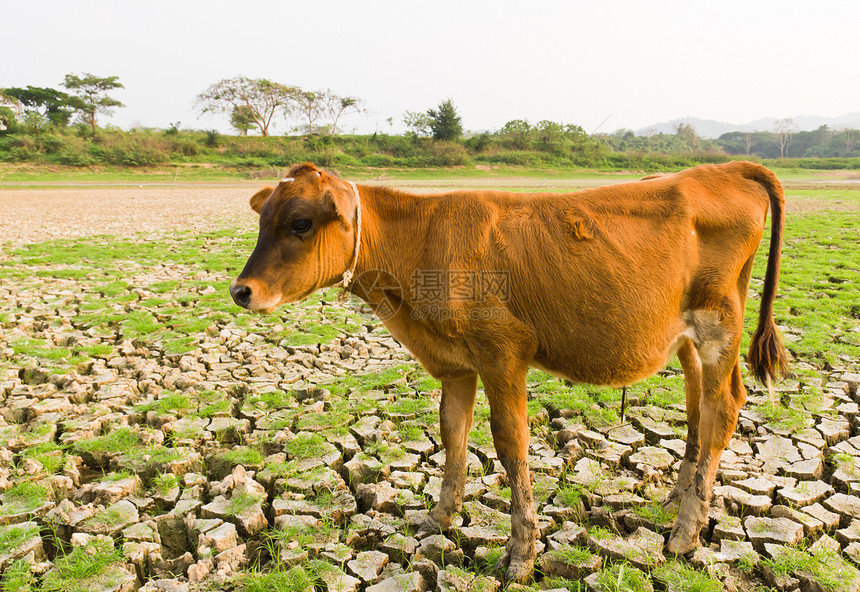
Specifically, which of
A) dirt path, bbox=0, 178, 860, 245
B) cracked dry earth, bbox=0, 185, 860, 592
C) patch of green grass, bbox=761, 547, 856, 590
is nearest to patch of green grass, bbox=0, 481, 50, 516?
cracked dry earth, bbox=0, 185, 860, 592

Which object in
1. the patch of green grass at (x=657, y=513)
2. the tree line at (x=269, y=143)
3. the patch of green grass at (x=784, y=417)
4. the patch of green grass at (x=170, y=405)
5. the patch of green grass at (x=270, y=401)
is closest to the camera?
the patch of green grass at (x=657, y=513)

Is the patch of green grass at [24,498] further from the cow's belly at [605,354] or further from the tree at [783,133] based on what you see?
the tree at [783,133]

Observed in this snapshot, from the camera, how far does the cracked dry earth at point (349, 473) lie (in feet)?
10.5

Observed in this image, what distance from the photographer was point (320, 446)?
178 inches

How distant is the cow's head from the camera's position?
310 centimetres

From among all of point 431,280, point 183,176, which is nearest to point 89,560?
point 431,280

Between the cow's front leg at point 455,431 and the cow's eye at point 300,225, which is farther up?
the cow's eye at point 300,225

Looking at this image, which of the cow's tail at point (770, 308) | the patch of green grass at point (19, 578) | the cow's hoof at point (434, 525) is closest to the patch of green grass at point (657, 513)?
the cow's tail at point (770, 308)

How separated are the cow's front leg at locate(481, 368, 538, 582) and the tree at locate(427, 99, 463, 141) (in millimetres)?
64005

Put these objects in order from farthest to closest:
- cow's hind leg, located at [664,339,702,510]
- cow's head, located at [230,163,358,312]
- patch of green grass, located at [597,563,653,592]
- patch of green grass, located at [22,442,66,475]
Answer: patch of green grass, located at [22,442,66,475]
cow's hind leg, located at [664,339,702,510]
cow's head, located at [230,163,358,312]
patch of green grass, located at [597,563,653,592]

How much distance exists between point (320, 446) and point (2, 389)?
3520mm

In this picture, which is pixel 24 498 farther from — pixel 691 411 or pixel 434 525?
pixel 691 411

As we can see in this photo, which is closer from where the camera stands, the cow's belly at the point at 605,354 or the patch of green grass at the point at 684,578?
the patch of green grass at the point at 684,578

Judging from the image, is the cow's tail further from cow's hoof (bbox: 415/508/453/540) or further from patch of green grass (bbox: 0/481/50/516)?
patch of green grass (bbox: 0/481/50/516)
